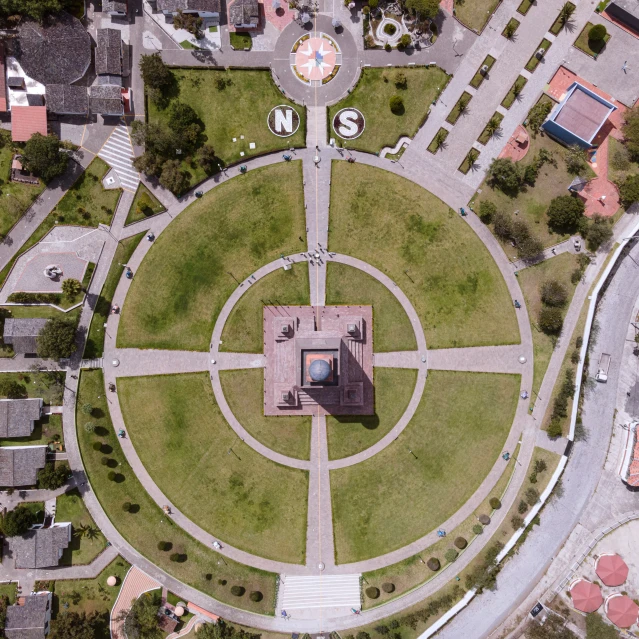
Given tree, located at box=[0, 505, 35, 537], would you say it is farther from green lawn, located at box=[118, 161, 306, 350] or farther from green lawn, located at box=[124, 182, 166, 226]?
green lawn, located at box=[124, 182, 166, 226]

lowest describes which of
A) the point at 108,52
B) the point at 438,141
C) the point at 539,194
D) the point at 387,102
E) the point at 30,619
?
the point at 30,619

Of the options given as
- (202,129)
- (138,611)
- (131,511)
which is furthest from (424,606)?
(202,129)

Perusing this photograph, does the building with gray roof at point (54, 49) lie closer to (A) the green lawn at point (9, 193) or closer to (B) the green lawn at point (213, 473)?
(A) the green lawn at point (9, 193)

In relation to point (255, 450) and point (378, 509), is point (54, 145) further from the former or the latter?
point (378, 509)

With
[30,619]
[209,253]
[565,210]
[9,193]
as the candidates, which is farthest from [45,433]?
[565,210]

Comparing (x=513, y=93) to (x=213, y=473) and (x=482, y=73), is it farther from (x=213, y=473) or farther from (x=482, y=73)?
(x=213, y=473)

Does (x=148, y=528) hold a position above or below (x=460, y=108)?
below

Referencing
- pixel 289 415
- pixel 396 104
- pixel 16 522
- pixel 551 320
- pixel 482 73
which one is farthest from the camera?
pixel 482 73

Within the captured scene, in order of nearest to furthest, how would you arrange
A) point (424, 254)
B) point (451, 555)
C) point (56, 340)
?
point (56, 340), point (451, 555), point (424, 254)

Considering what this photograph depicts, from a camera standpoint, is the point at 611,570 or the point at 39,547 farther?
the point at 611,570
